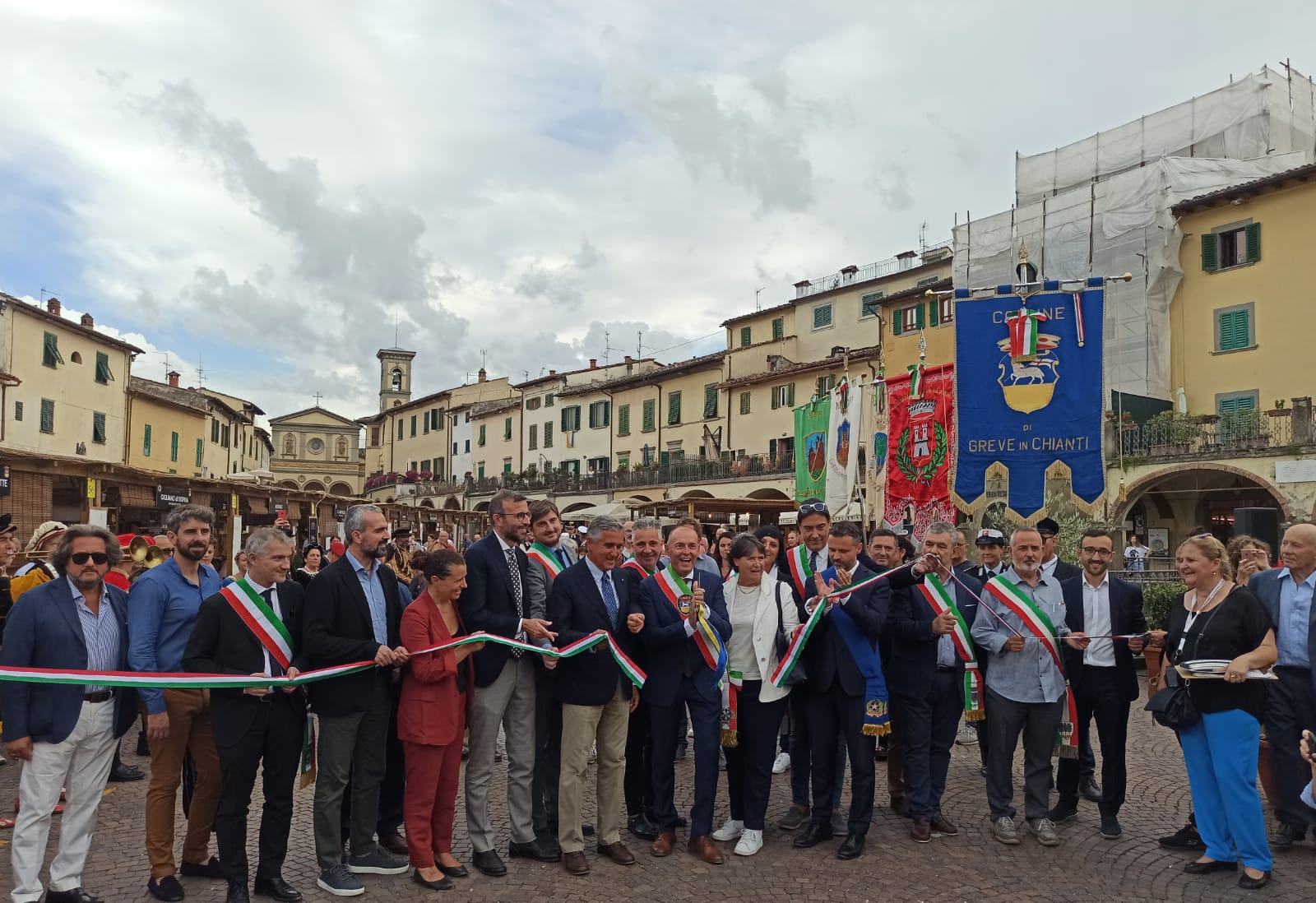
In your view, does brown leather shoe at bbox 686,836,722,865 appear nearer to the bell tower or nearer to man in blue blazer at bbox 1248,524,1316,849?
man in blue blazer at bbox 1248,524,1316,849

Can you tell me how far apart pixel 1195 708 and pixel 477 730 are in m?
4.16

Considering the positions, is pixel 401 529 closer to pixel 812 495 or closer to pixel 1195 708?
pixel 812 495

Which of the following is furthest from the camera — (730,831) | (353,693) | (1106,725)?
(1106,725)

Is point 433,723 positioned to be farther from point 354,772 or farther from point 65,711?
point 65,711

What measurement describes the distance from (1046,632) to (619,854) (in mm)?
2984

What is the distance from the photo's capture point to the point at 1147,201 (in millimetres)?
24891

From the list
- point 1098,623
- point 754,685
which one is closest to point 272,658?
point 754,685

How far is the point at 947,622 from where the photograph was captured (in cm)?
580

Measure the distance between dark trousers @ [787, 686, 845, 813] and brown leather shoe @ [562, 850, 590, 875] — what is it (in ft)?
5.18

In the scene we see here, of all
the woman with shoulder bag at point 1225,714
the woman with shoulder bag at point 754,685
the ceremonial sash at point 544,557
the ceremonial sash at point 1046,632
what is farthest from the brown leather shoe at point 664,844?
the woman with shoulder bag at point 1225,714

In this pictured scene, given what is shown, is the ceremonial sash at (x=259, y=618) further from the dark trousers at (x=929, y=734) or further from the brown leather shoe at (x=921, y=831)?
the brown leather shoe at (x=921, y=831)

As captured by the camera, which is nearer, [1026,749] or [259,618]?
[259,618]

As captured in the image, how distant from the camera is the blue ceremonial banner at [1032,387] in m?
12.7

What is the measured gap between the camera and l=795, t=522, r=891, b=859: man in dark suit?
5.77 meters
